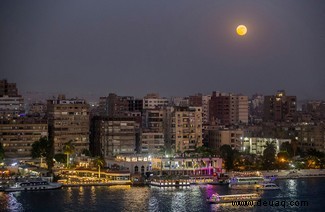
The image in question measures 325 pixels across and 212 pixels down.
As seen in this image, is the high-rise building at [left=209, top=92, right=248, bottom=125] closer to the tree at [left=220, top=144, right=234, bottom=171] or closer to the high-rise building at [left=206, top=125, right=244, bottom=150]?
the high-rise building at [left=206, top=125, right=244, bottom=150]

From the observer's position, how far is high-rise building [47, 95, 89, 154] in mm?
31094

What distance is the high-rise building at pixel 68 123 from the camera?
31094mm

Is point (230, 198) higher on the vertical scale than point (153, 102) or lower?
lower

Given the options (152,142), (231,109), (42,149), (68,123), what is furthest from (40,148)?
(231,109)

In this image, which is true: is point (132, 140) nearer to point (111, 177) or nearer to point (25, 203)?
point (111, 177)

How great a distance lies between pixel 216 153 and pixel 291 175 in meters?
4.09

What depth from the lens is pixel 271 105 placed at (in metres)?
47.6

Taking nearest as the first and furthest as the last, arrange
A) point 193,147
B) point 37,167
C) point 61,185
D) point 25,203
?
→ point 25,203 → point 61,185 → point 37,167 → point 193,147

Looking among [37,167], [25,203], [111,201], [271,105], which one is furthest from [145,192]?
[271,105]

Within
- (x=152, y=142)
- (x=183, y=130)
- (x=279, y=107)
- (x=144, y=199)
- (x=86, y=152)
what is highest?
(x=279, y=107)

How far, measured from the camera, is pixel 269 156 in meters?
30.0

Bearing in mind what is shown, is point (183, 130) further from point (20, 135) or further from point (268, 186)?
point (268, 186)

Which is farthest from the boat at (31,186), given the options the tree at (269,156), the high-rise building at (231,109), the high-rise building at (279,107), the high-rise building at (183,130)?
the high-rise building at (279,107)

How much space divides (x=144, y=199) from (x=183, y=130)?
12.1 meters
